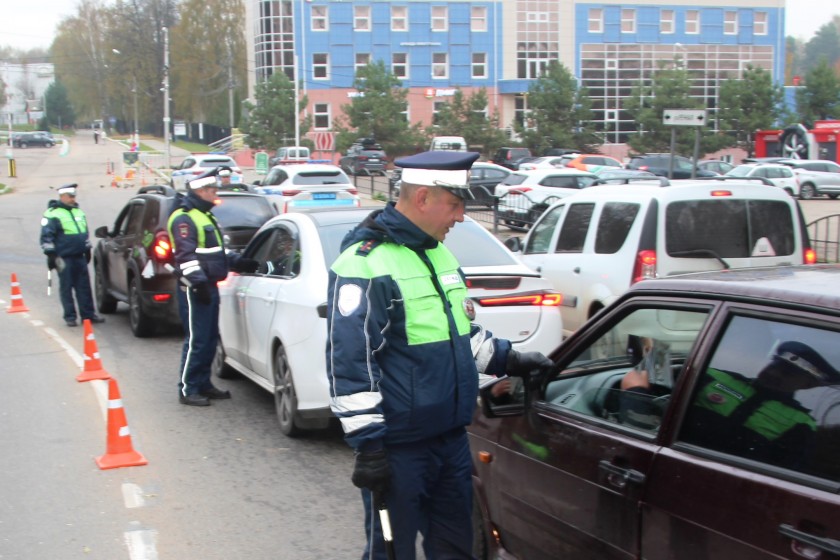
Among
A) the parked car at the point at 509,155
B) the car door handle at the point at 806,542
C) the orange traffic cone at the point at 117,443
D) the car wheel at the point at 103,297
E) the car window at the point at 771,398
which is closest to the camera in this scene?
the car door handle at the point at 806,542

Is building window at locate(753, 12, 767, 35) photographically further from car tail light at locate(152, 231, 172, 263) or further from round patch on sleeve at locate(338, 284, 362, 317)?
round patch on sleeve at locate(338, 284, 362, 317)

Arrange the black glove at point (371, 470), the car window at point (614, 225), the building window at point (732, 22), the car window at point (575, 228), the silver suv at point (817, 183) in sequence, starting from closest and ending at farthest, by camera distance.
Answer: the black glove at point (371, 470)
the car window at point (614, 225)
the car window at point (575, 228)
the silver suv at point (817, 183)
the building window at point (732, 22)

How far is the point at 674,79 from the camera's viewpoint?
5334 cm

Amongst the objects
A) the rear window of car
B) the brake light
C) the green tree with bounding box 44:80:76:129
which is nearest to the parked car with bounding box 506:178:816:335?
the rear window of car

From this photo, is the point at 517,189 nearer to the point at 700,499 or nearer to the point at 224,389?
the point at 224,389

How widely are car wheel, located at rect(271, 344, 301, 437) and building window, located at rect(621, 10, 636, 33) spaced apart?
67964 mm

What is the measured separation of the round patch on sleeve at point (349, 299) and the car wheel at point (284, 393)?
143 inches

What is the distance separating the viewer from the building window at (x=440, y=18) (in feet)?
227

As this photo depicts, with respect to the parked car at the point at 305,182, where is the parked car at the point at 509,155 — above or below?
above

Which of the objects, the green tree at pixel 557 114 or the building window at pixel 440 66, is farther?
the building window at pixel 440 66

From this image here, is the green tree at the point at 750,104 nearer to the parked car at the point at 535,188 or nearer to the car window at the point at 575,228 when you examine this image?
the parked car at the point at 535,188

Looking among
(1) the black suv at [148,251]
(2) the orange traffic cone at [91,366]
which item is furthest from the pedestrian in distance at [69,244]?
(2) the orange traffic cone at [91,366]

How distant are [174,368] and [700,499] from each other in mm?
8167

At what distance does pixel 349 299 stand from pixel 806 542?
1.74 metres
